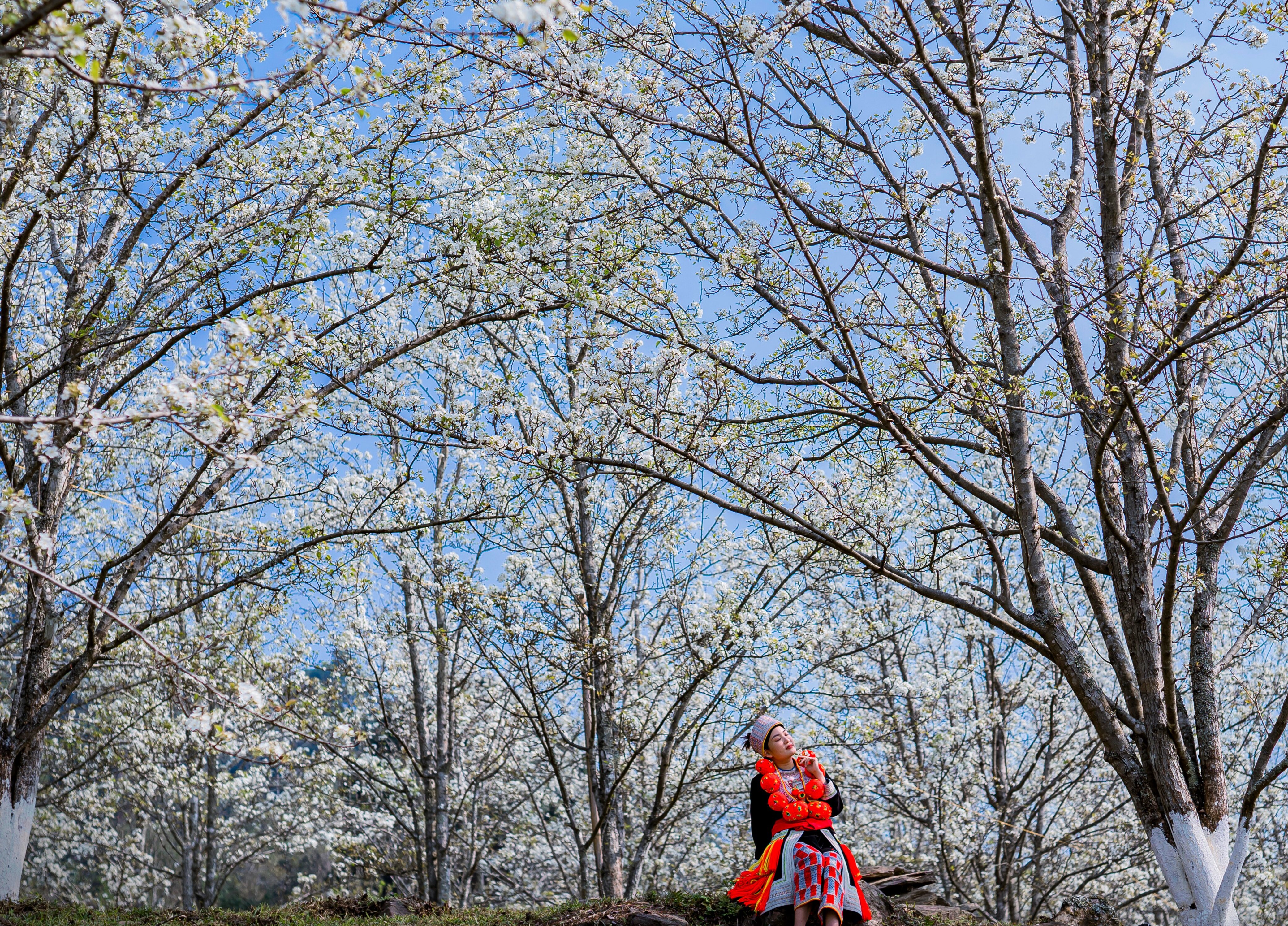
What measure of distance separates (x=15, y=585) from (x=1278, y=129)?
1277 cm

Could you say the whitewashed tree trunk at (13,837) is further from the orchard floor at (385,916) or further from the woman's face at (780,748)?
the woman's face at (780,748)

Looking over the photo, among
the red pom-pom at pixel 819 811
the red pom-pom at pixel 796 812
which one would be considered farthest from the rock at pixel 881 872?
the red pom-pom at pixel 796 812

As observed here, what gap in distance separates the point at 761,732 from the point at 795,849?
0.79 m

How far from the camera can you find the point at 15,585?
34.8 feet

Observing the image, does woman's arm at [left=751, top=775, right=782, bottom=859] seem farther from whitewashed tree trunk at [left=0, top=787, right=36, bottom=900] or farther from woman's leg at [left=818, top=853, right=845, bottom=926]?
whitewashed tree trunk at [left=0, top=787, right=36, bottom=900]

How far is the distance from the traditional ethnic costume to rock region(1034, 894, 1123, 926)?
2366mm

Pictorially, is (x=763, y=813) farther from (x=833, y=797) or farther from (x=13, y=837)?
(x=13, y=837)

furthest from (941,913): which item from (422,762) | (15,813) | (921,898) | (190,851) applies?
(190,851)

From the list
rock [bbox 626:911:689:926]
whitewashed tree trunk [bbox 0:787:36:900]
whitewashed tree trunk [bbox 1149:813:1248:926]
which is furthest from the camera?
whitewashed tree trunk [bbox 0:787:36:900]

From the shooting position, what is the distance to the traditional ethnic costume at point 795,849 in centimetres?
567

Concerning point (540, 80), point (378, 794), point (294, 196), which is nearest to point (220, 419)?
point (540, 80)

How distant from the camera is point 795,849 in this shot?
582cm

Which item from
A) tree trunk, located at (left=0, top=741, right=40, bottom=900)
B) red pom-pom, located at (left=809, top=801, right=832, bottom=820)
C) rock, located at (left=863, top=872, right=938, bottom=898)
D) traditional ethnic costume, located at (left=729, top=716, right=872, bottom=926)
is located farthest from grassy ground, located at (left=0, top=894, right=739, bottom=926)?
red pom-pom, located at (left=809, top=801, right=832, bottom=820)

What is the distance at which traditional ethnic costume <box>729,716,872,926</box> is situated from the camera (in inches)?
223
